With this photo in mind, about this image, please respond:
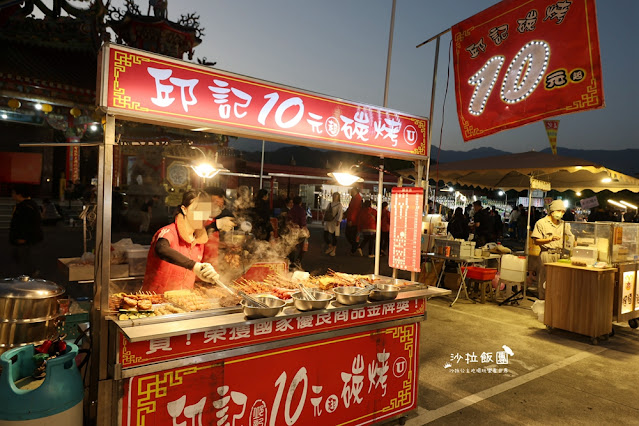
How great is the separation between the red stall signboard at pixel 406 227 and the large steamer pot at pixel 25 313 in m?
3.42

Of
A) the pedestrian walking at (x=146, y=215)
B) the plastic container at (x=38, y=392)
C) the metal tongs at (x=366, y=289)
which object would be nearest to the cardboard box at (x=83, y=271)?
the plastic container at (x=38, y=392)

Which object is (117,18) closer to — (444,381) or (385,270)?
(385,270)

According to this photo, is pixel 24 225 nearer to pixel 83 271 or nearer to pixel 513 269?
pixel 83 271

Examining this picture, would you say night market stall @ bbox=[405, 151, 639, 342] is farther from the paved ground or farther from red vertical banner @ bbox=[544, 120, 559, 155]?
red vertical banner @ bbox=[544, 120, 559, 155]

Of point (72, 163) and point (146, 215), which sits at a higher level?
point (72, 163)

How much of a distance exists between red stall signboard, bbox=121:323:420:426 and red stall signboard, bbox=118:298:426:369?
0.11 meters

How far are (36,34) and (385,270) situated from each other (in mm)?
14107

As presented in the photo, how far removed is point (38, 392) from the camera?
2.45 meters

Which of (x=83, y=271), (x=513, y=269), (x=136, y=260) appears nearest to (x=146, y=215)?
(x=136, y=260)

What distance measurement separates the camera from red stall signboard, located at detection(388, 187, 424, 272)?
449cm

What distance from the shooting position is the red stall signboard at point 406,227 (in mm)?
4492

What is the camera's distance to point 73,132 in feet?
46.4

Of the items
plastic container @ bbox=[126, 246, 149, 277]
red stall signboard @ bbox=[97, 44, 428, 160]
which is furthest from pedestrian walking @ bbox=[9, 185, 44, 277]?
red stall signboard @ bbox=[97, 44, 428, 160]

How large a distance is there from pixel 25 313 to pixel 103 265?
1051 mm
